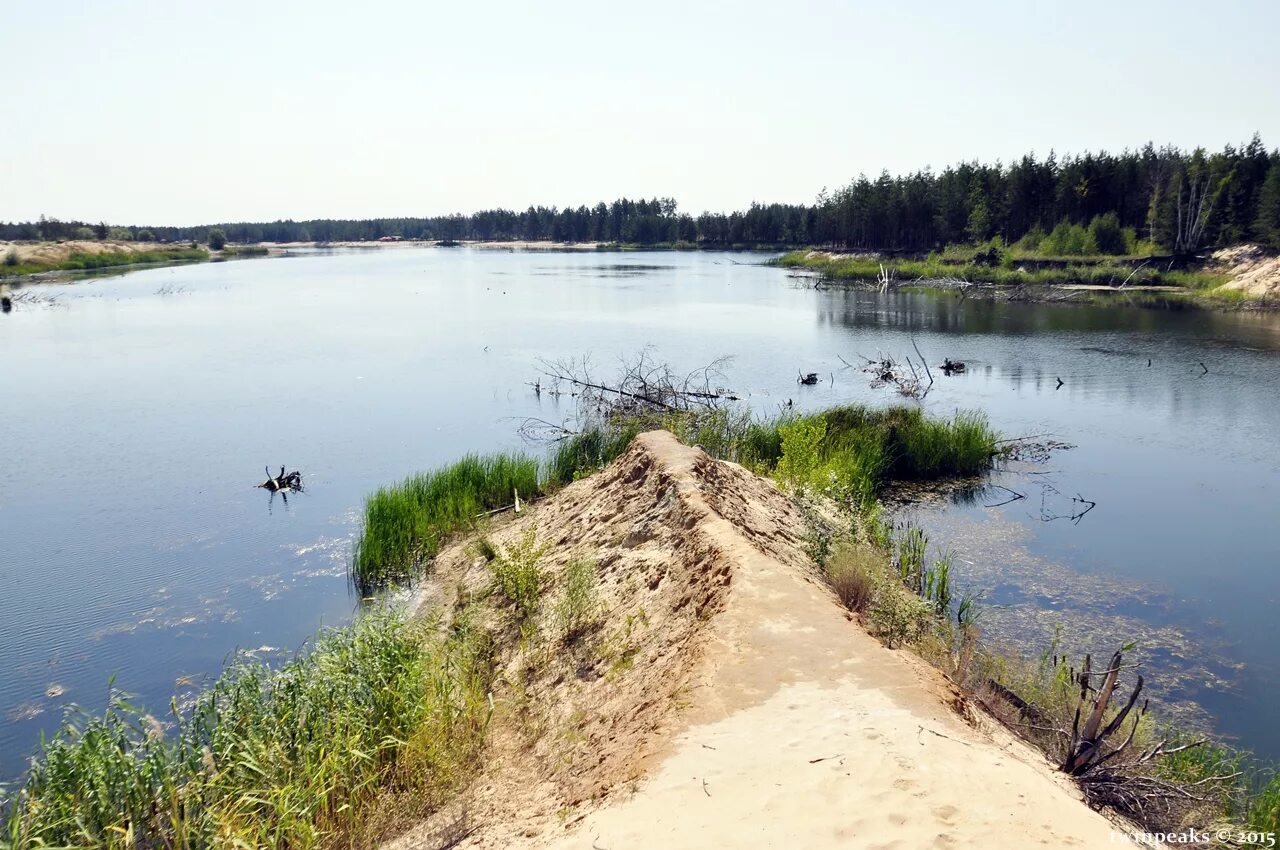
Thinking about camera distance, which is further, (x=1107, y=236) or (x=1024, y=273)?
(x=1107, y=236)

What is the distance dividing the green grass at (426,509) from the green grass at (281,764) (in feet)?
18.0

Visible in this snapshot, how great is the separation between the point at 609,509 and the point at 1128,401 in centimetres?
2338

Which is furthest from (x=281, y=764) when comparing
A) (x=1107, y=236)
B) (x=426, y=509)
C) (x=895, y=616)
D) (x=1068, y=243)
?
(x=1107, y=236)

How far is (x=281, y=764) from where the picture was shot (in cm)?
785

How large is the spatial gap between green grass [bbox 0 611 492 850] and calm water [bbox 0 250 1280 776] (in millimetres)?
3335

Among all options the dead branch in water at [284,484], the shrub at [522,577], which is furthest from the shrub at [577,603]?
the dead branch in water at [284,484]

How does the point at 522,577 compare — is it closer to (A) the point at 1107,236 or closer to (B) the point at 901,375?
(B) the point at 901,375

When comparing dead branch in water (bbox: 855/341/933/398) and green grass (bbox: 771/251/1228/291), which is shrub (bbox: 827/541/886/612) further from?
green grass (bbox: 771/251/1228/291)

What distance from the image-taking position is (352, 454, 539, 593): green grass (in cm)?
1545

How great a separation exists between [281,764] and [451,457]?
1463cm

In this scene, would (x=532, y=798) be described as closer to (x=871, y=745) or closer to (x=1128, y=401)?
(x=871, y=745)

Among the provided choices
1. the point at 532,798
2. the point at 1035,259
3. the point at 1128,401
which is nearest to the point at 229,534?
the point at 532,798

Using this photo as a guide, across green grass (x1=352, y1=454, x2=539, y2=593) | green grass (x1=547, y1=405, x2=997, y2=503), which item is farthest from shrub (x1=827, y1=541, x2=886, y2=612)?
green grass (x1=352, y1=454, x2=539, y2=593)

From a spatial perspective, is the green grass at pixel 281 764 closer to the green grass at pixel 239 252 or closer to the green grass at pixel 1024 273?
the green grass at pixel 1024 273
